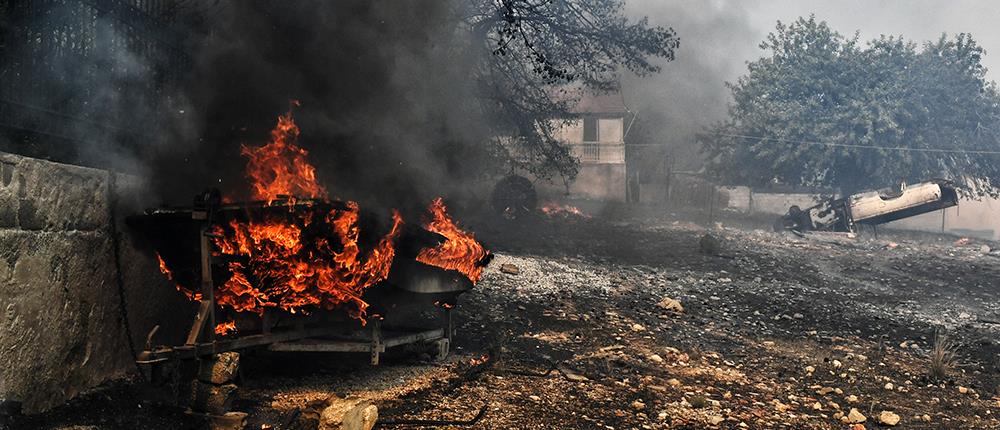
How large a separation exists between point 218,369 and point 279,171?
2.36m

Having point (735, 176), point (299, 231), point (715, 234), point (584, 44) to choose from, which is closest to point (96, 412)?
point (299, 231)

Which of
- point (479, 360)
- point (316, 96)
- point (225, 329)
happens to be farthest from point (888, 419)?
point (316, 96)

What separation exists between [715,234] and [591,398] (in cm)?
1539

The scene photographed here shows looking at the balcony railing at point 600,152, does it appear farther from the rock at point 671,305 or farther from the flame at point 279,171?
the flame at point 279,171

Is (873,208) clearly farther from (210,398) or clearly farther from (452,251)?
(210,398)

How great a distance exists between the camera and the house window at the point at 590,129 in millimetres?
33562

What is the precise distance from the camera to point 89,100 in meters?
5.36

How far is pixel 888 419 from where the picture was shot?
5484mm

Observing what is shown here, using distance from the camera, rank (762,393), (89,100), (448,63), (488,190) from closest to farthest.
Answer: (89,100) < (762,393) < (448,63) < (488,190)

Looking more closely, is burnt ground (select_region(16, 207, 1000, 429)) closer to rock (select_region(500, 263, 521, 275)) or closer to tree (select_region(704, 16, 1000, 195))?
rock (select_region(500, 263, 521, 275))

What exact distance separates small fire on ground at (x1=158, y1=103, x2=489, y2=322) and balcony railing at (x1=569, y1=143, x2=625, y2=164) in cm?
2773


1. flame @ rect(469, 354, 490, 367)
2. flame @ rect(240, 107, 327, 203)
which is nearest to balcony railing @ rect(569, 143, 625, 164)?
flame @ rect(469, 354, 490, 367)

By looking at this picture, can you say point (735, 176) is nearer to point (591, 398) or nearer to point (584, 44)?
point (584, 44)

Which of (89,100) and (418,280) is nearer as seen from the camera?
(89,100)
